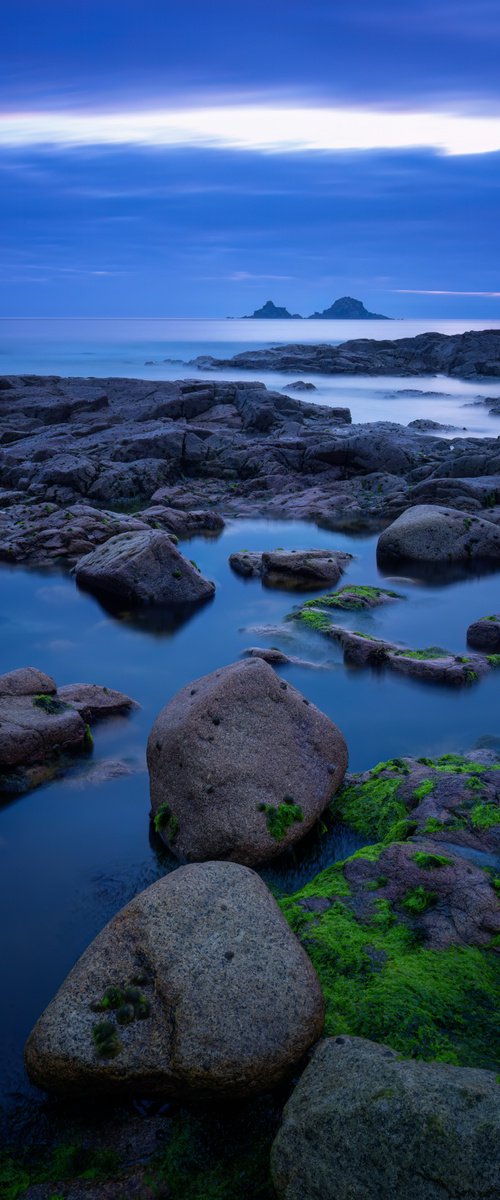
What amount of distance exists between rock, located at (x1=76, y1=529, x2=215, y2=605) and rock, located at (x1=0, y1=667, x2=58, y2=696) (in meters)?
6.00

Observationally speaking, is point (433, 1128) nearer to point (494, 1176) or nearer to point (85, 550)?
point (494, 1176)

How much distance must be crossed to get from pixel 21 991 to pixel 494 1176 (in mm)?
4372

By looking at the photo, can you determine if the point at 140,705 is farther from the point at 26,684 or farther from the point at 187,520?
the point at 187,520

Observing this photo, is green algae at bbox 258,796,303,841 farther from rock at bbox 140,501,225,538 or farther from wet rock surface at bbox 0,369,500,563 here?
rock at bbox 140,501,225,538

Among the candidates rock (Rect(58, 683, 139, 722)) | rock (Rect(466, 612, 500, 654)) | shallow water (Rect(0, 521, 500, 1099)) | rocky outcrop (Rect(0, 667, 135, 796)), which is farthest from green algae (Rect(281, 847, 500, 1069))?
rock (Rect(466, 612, 500, 654))

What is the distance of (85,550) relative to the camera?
22297 millimetres

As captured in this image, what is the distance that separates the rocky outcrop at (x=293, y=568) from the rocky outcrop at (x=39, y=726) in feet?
25.6

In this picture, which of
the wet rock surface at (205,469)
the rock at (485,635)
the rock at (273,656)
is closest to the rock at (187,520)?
the wet rock surface at (205,469)

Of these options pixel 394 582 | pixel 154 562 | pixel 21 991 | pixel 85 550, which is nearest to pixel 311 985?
pixel 21 991

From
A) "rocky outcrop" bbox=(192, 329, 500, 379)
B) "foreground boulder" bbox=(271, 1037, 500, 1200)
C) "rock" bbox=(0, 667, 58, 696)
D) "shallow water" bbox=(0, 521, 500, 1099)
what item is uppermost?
"rocky outcrop" bbox=(192, 329, 500, 379)

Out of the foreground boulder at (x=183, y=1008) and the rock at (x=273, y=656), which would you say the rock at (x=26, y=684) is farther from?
the foreground boulder at (x=183, y=1008)

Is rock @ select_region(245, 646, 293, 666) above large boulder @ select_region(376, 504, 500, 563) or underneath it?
underneath

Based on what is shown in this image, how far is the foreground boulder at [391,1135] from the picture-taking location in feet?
14.1

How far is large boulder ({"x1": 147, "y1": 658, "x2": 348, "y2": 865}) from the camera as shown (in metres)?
8.48
